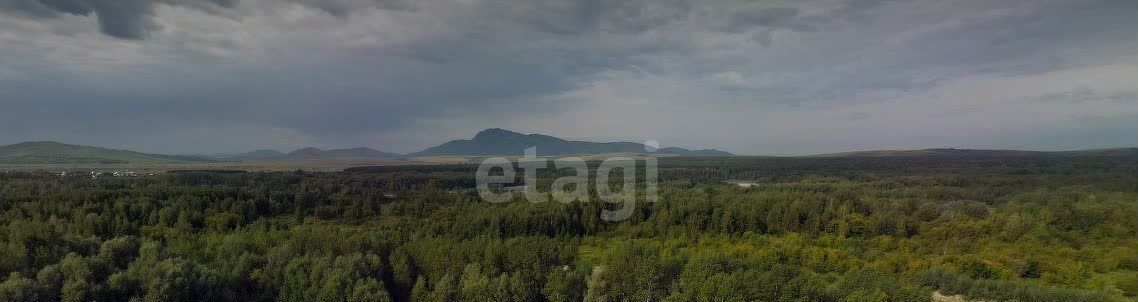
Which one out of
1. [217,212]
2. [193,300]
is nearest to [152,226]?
[217,212]

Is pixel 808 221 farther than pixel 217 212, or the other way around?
pixel 217 212

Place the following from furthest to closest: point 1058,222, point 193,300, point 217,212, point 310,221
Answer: point 310,221, point 217,212, point 1058,222, point 193,300

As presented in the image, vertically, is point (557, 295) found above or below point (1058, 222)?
below

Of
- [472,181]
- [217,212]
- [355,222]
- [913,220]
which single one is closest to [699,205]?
[913,220]

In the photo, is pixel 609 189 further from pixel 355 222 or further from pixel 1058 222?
pixel 1058 222

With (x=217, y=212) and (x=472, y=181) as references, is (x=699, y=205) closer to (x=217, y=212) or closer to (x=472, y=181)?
(x=217, y=212)

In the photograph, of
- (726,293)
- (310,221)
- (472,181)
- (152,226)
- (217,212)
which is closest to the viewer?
(726,293)
